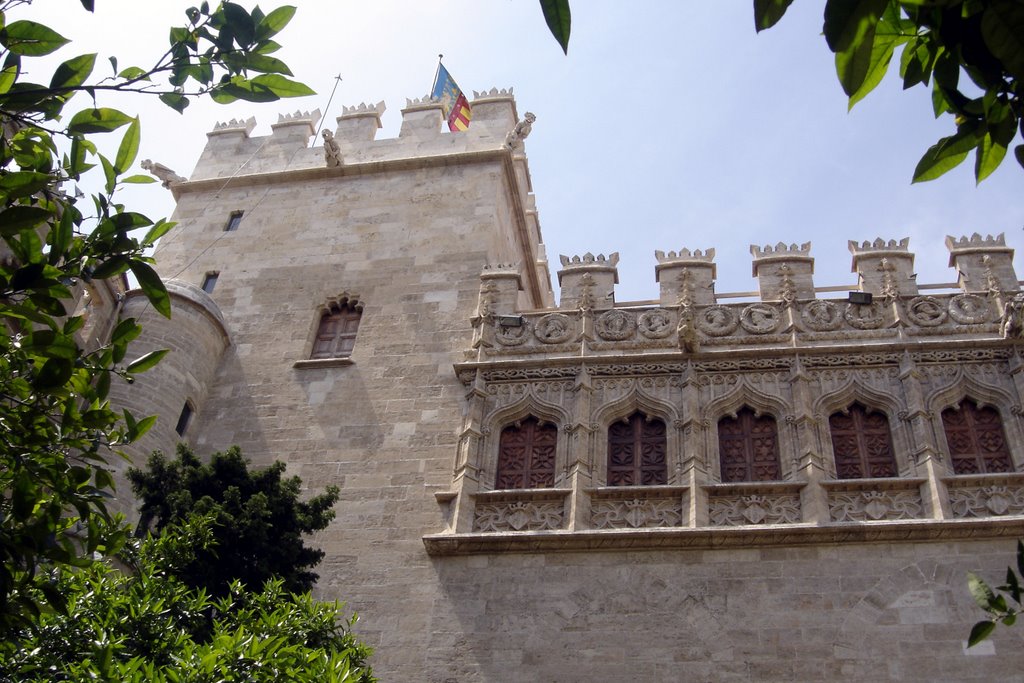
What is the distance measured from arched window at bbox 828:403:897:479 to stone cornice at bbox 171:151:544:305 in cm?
737

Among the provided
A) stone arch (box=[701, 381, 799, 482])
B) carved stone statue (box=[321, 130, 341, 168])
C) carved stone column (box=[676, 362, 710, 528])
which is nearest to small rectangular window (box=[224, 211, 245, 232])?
carved stone statue (box=[321, 130, 341, 168])

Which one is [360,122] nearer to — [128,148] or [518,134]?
[518,134]

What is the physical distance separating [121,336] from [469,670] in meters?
7.64

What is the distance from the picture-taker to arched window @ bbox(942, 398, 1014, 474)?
12.2 m

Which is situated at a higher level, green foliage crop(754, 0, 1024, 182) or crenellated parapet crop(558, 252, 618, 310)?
crenellated parapet crop(558, 252, 618, 310)

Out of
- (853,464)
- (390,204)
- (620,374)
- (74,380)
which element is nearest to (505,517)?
(620,374)

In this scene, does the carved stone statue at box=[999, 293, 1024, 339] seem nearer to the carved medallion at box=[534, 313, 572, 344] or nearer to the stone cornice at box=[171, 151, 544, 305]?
the carved medallion at box=[534, 313, 572, 344]

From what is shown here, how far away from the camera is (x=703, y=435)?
12930mm

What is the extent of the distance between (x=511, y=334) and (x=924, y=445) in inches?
209

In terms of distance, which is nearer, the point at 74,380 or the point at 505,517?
the point at 74,380

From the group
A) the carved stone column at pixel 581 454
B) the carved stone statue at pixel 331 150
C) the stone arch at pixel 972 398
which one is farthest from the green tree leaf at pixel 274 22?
the carved stone statue at pixel 331 150

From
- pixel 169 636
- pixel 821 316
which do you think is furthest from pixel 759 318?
pixel 169 636

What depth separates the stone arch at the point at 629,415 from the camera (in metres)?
12.8

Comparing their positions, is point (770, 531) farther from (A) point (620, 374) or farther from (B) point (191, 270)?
(B) point (191, 270)
